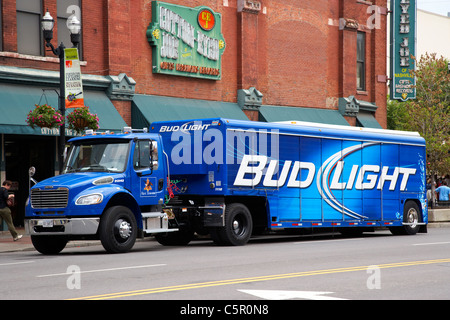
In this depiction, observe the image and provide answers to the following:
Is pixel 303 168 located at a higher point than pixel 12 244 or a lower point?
higher

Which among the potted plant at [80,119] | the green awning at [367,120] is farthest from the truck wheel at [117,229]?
the green awning at [367,120]

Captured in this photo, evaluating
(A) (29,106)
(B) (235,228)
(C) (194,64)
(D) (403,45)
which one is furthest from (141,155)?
(D) (403,45)

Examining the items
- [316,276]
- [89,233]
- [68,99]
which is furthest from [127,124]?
[316,276]

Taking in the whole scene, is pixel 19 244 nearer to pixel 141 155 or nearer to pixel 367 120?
pixel 141 155

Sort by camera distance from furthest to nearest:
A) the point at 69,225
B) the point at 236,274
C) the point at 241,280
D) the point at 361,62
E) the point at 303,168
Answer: the point at 361,62
the point at 303,168
the point at 69,225
the point at 236,274
the point at 241,280

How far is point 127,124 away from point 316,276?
15.9 m

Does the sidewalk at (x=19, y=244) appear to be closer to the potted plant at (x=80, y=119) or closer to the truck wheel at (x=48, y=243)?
the truck wheel at (x=48, y=243)

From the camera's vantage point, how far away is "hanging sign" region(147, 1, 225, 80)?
2738 centimetres

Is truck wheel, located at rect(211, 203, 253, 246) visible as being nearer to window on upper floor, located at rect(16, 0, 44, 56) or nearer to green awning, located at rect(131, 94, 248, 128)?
green awning, located at rect(131, 94, 248, 128)

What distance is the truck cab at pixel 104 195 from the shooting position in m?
15.7

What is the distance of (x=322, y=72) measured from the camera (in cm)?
3472

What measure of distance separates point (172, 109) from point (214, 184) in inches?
391

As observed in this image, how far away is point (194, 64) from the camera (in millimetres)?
28719

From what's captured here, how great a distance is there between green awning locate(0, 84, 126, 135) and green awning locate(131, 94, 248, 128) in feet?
3.41
